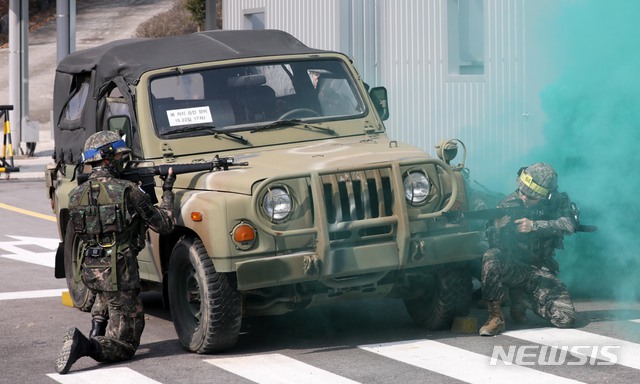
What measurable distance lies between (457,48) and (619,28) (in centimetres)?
417

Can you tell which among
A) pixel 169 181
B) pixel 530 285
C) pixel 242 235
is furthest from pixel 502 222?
pixel 169 181

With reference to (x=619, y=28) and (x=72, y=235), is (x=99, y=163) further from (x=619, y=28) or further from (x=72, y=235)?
(x=619, y=28)

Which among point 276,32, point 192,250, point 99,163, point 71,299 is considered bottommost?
point 71,299

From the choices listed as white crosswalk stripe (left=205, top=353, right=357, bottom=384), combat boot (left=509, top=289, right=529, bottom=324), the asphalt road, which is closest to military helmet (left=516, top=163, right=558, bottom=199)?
combat boot (left=509, top=289, right=529, bottom=324)

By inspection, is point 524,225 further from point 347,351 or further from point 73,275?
point 73,275

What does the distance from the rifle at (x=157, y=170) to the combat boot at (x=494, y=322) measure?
2074mm

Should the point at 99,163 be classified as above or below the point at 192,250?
above

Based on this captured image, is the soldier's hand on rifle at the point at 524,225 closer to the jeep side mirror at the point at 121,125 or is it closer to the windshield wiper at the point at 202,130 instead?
the windshield wiper at the point at 202,130

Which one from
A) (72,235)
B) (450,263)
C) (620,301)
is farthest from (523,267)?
(72,235)

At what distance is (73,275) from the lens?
10633mm

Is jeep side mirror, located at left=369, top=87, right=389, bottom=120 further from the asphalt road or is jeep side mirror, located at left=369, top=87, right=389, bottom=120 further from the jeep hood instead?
the asphalt road

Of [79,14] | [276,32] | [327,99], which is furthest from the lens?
[79,14]

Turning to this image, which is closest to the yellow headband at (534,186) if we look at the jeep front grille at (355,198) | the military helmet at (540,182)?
the military helmet at (540,182)

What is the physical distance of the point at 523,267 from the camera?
9.12m
